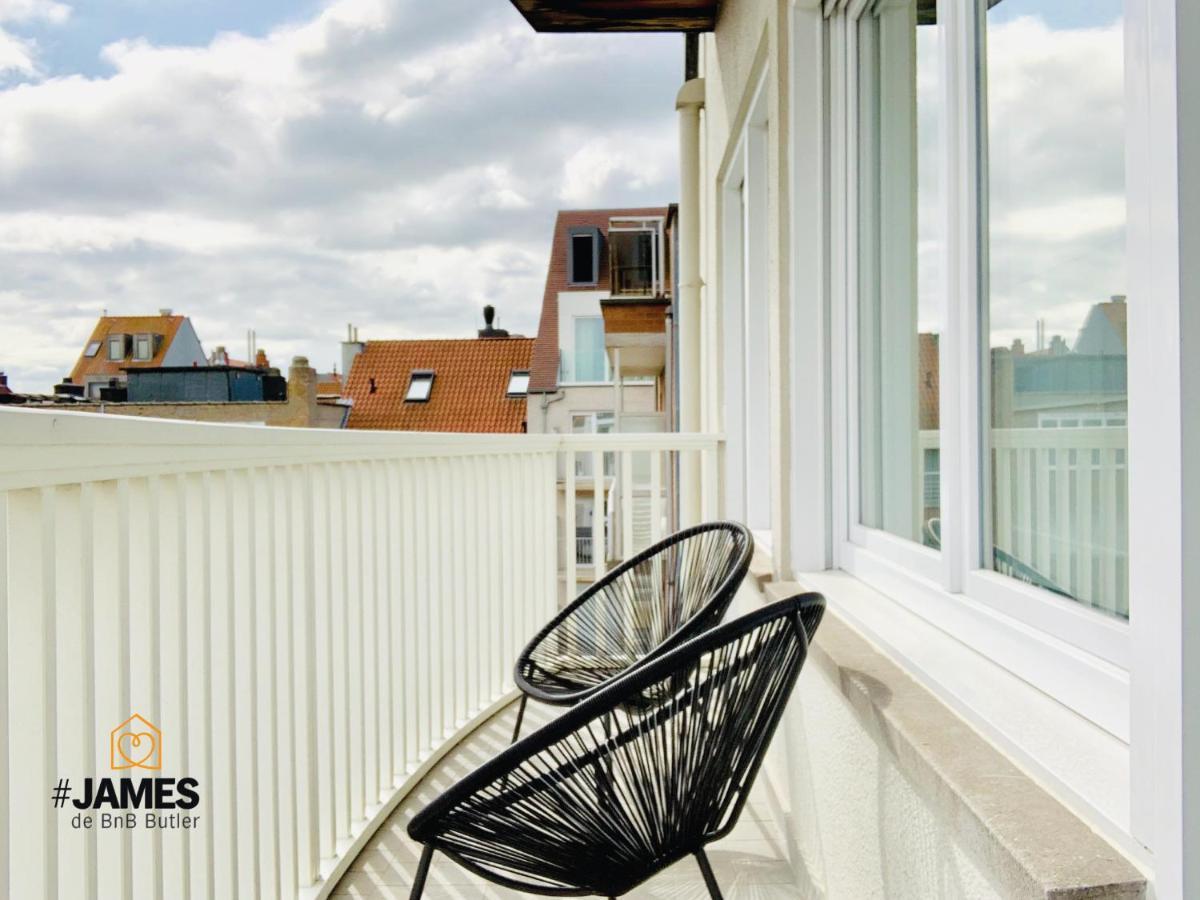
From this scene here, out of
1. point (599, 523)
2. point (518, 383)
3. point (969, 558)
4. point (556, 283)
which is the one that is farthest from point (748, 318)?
point (518, 383)

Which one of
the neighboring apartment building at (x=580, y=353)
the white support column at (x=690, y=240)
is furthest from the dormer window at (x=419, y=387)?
the white support column at (x=690, y=240)

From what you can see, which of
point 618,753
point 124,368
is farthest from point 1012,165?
point 124,368

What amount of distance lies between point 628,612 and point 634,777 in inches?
51.1

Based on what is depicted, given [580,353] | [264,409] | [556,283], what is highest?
[556,283]

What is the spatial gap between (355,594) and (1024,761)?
1513 mm

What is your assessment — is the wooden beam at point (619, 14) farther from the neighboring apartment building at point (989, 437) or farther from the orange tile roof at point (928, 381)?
the orange tile roof at point (928, 381)

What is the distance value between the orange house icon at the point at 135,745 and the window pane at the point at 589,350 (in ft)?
61.4

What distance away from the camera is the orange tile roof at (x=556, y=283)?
20047 mm

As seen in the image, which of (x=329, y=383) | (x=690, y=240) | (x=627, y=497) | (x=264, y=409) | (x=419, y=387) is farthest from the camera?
(x=329, y=383)

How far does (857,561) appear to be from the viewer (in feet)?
6.42

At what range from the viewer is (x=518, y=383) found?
22.3 meters

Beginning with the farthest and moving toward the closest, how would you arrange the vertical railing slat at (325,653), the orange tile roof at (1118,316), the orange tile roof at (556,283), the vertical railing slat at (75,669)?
the orange tile roof at (556,283) → the vertical railing slat at (325,653) → the vertical railing slat at (75,669) → the orange tile roof at (1118,316)

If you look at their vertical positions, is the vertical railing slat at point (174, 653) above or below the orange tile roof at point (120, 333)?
below

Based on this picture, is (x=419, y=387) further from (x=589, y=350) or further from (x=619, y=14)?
(x=619, y=14)
